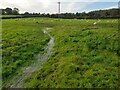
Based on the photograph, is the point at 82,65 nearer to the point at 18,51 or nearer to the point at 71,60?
the point at 71,60

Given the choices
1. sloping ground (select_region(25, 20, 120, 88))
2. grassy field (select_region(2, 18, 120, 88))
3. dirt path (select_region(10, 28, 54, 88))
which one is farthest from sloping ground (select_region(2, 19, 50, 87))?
sloping ground (select_region(25, 20, 120, 88))

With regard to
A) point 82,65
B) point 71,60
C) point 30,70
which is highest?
point 71,60

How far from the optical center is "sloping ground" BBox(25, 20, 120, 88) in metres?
22.5

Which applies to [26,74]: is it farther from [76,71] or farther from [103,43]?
[103,43]

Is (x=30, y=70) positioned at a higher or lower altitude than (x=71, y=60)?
lower

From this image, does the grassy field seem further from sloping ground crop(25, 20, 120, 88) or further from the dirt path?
the dirt path

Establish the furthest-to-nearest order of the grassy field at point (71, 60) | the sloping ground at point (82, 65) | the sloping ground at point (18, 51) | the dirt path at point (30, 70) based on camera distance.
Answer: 1. the sloping ground at point (18, 51)
2. the dirt path at point (30, 70)
3. the grassy field at point (71, 60)
4. the sloping ground at point (82, 65)

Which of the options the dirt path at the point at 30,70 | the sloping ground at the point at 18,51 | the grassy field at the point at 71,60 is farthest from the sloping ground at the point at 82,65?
the sloping ground at the point at 18,51

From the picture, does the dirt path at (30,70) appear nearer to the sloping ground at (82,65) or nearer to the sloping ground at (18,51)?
the sloping ground at (18,51)

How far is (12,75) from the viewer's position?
87.0ft

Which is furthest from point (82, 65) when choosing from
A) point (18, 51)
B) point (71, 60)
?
point (18, 51)

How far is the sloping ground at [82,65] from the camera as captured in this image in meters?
22.5

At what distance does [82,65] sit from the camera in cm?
2548

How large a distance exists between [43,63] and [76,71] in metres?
5.15
